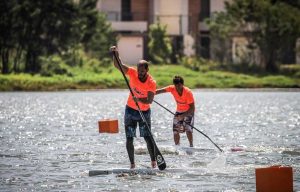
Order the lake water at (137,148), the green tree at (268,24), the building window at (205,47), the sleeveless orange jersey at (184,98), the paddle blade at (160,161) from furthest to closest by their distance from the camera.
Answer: the building window at (205,47) < the green tree at (268,24) < the sleeveless orange jersey at (184,98) < the paddle blade at (160,161) < the lake water at (137,148)

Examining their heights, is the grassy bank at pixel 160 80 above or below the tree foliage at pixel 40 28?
below

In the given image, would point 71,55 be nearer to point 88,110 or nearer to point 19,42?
point 19,42

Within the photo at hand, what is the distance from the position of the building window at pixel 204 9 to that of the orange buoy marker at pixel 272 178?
6825 centimetres

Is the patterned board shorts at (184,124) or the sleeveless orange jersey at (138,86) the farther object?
the patterned board shorts at (184,124)

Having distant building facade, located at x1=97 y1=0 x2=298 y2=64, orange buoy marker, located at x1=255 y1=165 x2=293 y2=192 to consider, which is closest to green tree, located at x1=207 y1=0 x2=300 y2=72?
distant building facade, located at x1=97 y1=0 x2=298 y2=64

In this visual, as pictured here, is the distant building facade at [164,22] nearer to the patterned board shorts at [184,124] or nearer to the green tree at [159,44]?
the green tree at [159,44]

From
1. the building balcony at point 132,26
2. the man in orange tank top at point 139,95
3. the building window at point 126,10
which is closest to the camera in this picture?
the man in orange tank top at point 139,95

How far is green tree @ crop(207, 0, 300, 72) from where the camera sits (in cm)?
7038

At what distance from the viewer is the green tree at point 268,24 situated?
2771 inches

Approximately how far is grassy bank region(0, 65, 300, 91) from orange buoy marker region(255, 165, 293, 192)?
4926cm

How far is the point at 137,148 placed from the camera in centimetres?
2366

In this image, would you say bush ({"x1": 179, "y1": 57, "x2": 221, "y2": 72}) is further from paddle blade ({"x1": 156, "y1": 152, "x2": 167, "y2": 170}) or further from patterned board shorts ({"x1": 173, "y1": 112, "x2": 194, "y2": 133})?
paddle blade ({"x1": 156, "y1": 152, "x2": 167, "y2": 170})

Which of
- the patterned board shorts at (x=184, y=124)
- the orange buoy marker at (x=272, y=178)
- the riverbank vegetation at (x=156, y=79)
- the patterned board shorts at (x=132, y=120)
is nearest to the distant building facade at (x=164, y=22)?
the riverbank vegetation at (x=156, y=79)

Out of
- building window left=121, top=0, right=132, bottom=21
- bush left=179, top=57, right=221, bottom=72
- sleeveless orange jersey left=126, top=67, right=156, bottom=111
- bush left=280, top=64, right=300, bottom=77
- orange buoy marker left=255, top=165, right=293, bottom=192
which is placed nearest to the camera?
orange buoy marker left=255, top=165, right=293, bottom=192
